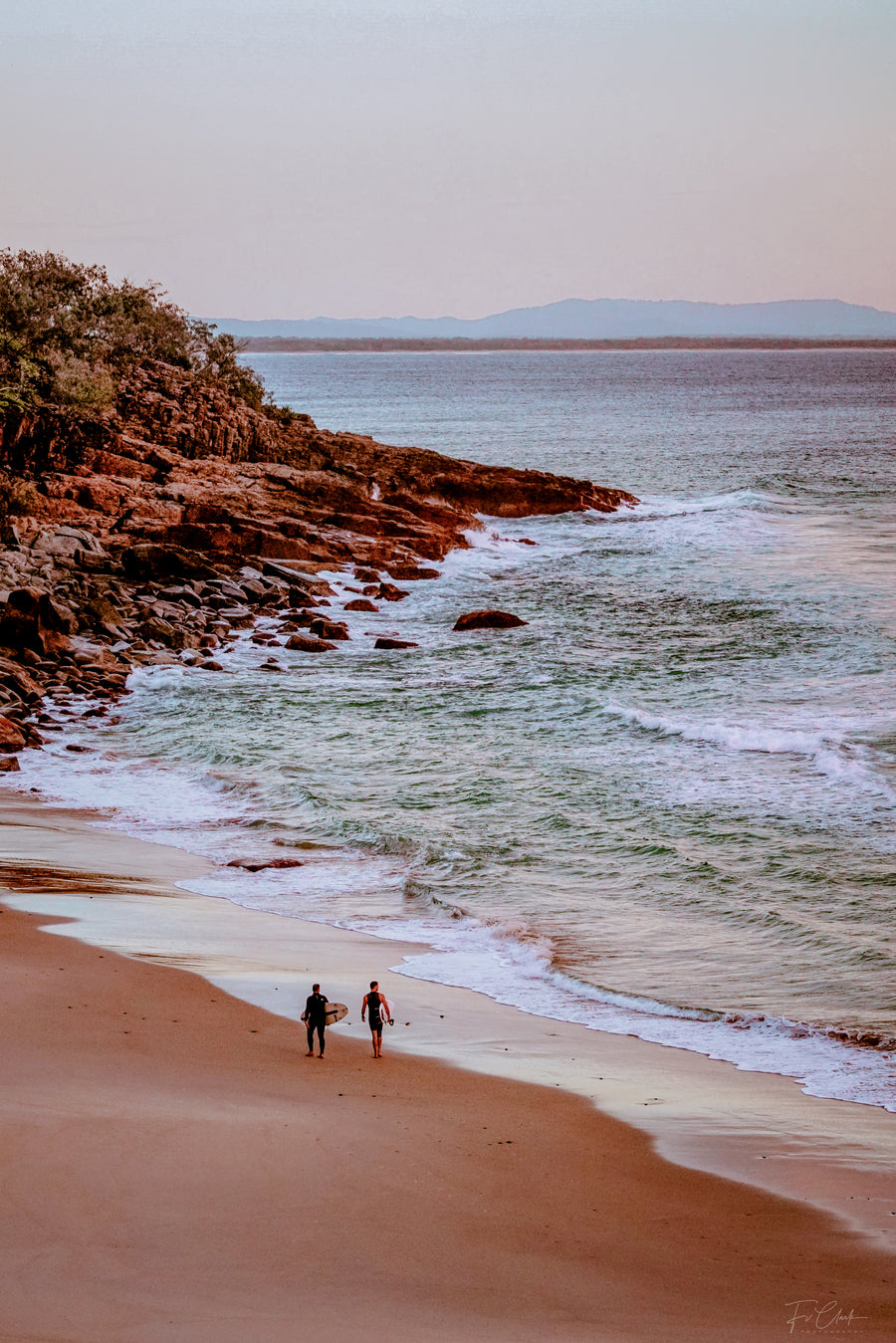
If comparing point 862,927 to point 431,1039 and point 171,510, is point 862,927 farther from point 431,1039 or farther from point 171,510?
point 171,510

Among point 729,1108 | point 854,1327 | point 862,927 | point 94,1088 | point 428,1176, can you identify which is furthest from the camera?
point 862,927

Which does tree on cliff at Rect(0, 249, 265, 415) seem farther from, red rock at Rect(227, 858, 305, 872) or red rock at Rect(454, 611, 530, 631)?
red rock at Rect(227, 858, 305, 872)

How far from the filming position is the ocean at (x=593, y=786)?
15.3m

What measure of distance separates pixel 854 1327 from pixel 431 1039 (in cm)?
581

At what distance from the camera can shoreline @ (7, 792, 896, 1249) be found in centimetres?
1063

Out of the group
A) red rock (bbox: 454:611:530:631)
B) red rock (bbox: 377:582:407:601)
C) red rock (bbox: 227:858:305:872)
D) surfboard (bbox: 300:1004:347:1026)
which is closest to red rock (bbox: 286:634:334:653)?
red rock (bbox: 454:611:530:631)

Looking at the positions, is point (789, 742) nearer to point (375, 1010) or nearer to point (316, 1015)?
point (375, 1010)

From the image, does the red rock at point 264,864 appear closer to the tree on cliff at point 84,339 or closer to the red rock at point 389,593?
the red rock at point 389,593

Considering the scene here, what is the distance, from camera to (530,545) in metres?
49.1

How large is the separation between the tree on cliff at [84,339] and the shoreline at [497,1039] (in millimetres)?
27400

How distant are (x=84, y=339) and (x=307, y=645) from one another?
2067 cm

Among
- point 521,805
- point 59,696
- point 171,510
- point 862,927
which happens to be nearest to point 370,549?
point 171,510

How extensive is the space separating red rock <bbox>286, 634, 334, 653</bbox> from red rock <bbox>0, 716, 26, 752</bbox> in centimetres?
978

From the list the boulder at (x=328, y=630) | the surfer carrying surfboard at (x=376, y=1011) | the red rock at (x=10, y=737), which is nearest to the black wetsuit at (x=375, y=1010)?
the surfer carrying surfboard at (x=376, y=1011)
